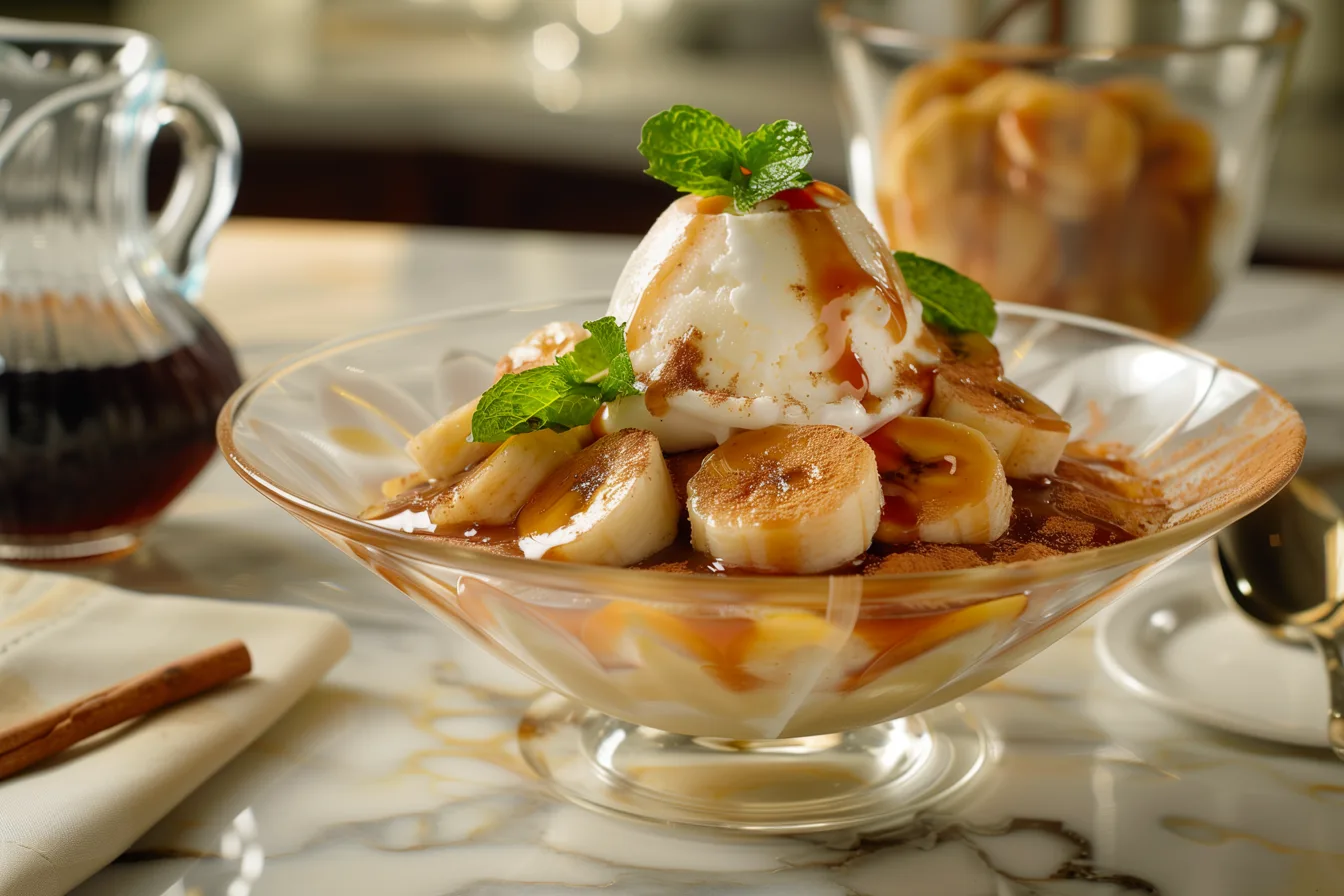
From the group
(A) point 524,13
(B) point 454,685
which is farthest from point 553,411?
(A) point 524,13

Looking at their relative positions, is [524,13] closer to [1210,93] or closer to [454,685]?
[1210,93]

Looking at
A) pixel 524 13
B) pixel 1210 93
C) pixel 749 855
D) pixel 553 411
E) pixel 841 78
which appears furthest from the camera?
pixel 524 13

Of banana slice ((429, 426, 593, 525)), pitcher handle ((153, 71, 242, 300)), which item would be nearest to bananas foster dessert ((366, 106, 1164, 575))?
banana slice ((429, 426, 593, 525))

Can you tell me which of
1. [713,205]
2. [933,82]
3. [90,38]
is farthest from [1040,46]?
[90,38]

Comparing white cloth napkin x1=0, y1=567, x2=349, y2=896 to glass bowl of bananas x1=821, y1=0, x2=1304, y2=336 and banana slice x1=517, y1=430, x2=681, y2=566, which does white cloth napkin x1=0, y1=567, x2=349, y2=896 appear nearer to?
banana slice x1=517, y1=430, x2=681, y2=566

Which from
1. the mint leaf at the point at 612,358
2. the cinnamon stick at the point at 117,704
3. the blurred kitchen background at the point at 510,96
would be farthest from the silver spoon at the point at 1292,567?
the blurred kitchen background at the point at 510,96
